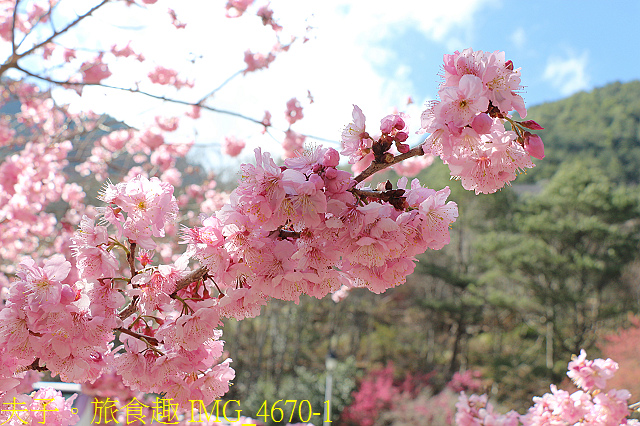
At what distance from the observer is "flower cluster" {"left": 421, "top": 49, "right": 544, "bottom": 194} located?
2.18 ft

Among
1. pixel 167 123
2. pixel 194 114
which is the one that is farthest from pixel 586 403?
pixel 167 123

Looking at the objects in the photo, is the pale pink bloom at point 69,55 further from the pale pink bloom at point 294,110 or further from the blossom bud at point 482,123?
the blossom bud at point 482,123

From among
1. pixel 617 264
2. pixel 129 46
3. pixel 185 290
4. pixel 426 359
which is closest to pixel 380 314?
pixel 426 359

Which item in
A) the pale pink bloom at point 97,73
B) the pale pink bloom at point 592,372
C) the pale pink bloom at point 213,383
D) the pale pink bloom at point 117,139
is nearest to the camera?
the pale pink bloom at point 213,383

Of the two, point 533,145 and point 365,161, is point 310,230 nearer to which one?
point 365,161

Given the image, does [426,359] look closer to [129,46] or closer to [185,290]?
[129,46]

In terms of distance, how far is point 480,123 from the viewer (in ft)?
2.14

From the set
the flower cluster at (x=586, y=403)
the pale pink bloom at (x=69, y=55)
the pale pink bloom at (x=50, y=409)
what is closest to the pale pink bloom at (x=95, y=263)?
the pale pink bloom at (x=50, y=409)

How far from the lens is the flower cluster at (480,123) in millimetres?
666

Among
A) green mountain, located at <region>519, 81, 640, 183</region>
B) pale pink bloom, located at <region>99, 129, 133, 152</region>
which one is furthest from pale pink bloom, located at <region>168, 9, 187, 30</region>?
green mountain, located at <region>519, 81, 640, 183</region>

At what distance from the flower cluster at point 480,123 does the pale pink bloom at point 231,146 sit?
12.7 ft

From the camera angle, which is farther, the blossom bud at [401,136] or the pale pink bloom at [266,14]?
the pale pink bloom at [266,14]

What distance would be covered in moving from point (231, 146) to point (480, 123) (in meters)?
3.97

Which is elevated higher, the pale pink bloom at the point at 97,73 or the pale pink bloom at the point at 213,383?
the pale pink bloom at the point at 97,73
